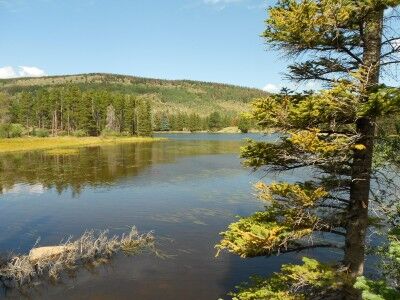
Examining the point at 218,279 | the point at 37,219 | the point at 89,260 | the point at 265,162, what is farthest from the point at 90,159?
the point at 265,162

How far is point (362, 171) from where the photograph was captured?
10812mm

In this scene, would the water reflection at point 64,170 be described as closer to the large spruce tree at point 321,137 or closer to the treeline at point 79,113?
the large spruce tree at point 321,137

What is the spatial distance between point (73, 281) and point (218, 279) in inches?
321

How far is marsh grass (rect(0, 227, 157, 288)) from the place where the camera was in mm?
22062

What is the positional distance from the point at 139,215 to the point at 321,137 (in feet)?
90.7

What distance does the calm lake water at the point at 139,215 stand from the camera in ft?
72.5

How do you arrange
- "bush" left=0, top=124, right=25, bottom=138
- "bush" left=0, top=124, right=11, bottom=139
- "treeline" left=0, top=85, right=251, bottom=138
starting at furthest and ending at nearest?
1. "treeline" left=0, top=85, right=251, bottom=138
2. "bush" left=0, top=124, right=25, bottom=138
3. "bush" left=0, top=124, right=11, bottom=139

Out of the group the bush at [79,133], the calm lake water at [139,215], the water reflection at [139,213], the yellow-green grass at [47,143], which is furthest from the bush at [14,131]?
the calm lake water at [139,215]

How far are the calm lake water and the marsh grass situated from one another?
0.98 meters

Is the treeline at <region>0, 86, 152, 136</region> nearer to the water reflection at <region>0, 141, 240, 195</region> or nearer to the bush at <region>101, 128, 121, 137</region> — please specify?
the bush at <region>101, 128, 121, 137</region>

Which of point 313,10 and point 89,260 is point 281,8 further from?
point 89,260

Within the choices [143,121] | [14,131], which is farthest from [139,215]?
[143,121]

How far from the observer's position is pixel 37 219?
35188 millimetres

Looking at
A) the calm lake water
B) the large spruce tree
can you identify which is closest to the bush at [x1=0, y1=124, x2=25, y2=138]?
the calm lake water
